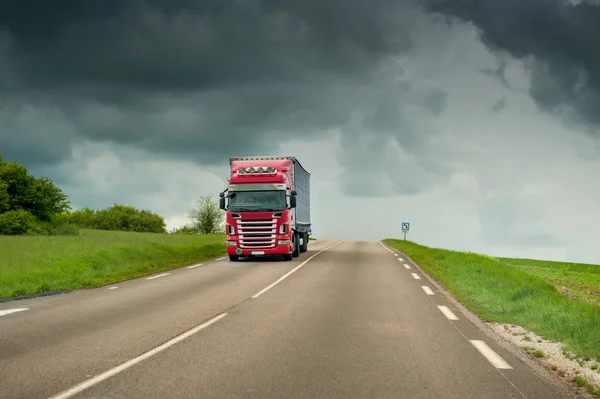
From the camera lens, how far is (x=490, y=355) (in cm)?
674

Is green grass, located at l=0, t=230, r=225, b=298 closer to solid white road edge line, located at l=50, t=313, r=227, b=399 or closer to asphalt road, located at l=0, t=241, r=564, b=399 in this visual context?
asphalt road, located at l=0, t=241, r=564, b=399

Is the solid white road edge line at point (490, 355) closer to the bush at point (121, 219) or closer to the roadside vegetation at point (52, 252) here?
the roadside vegetation at point (52, 252)

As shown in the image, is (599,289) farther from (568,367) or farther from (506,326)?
(568,367)

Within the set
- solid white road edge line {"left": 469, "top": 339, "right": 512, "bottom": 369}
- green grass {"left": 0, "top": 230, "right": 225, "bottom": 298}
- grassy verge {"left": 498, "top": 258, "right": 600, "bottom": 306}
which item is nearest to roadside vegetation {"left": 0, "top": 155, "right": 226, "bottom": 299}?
green grass {"left": 0, "top": 230, "right": 225, "bottom": 298}

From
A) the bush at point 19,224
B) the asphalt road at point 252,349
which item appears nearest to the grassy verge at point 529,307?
the asphalt road at point 252,349

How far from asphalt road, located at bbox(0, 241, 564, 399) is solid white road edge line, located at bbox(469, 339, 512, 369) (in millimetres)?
15

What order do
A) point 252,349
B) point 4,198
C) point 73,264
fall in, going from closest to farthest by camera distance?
point 252,349 → point 73,264 → point 4,198

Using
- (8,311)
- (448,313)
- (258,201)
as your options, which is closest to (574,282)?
(258,201)

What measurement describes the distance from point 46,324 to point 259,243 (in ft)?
46.1

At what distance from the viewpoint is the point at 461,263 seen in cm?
2036

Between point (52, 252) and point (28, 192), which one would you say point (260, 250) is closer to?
point (52, 252)

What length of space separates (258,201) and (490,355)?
54.2ft

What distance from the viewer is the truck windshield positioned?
73.8 ft

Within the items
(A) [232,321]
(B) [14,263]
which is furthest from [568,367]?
(B) [14,263]
